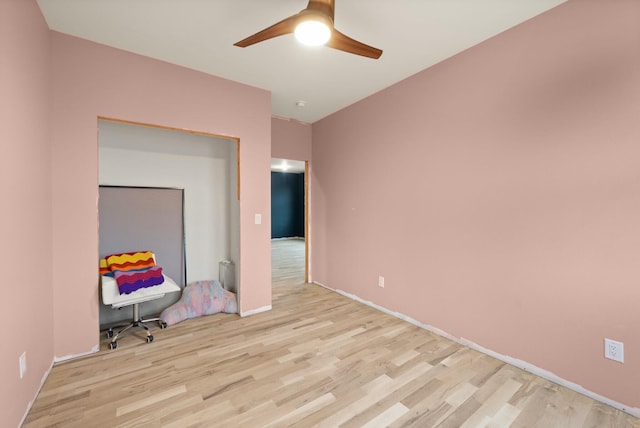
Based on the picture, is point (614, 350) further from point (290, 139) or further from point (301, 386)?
point (290, 139)

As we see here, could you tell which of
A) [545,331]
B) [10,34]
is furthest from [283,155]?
[545,331]

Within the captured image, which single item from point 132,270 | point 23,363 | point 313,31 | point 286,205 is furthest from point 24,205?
point 286,205

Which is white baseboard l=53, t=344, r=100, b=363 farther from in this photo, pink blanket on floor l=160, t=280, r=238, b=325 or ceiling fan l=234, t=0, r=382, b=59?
ceiling fan l=234, t=0, r=382, b=59

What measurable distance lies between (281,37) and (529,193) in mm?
2363

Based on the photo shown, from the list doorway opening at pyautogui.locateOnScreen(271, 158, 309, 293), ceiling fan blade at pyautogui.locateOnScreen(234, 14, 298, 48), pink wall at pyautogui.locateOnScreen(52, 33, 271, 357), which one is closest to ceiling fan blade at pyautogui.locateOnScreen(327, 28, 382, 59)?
ceiling fan blade at pyautogui.locateOnScreen(234, 14, 298, 48)

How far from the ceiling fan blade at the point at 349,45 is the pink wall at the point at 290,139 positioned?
8.10 feet

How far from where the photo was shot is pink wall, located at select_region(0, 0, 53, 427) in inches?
56.6

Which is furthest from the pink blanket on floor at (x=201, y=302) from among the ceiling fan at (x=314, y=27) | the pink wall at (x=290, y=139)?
the ceiling fan at (x=314, y=27)

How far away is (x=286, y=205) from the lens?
10.5 metres

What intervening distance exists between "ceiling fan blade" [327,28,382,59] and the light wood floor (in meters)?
2.33

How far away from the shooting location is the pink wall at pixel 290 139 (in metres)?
4.19

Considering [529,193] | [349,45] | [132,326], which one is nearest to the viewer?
[349,45]

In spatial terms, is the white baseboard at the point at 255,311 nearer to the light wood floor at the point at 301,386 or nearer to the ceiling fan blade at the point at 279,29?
the light wood floor at the point at 301,386

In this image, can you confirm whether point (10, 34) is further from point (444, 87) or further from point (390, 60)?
point (444, 87)
